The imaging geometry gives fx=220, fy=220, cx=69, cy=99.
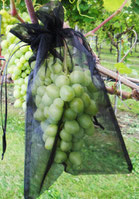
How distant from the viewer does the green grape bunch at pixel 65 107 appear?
57 centimetres

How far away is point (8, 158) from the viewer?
9.31ft

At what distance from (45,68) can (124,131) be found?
3347mm

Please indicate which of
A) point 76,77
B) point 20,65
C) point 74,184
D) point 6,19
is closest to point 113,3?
point 6,19

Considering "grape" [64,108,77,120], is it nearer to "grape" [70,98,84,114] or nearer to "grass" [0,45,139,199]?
"grape" [70,98,84,114]

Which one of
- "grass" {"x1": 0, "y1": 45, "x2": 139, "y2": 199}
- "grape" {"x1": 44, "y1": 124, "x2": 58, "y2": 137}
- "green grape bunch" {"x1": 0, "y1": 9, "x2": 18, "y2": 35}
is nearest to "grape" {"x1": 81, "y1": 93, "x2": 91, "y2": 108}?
"grape" {"x1": 44, "y1": 124, "x2": 58, "y2": 137}

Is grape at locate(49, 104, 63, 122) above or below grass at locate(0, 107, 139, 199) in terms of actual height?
above

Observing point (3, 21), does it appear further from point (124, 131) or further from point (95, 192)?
point (124, 131)

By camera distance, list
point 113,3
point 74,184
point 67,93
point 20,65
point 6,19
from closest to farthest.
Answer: point 67,93, point 20,65, point 6,19, point 113,3, point 74,184

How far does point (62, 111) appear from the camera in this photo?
1.89 feet

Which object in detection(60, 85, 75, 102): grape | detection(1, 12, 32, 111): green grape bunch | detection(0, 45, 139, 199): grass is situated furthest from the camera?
detection(0, 45, 139, 199): grass

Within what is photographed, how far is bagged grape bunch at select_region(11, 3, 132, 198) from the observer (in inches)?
23.1

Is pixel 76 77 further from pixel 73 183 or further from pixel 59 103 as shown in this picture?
pixel 73 183

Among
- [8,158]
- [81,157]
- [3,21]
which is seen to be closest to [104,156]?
[81,157]

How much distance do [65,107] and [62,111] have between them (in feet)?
0.07
